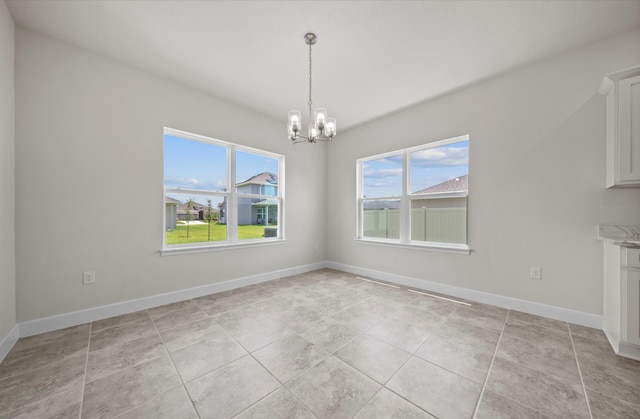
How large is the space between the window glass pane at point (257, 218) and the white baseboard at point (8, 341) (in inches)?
89.4

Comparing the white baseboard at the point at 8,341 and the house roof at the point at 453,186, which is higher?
the house roof at the point at 453,186

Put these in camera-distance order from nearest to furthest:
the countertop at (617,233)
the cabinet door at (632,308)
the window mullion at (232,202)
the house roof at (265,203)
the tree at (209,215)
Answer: the cabinet door at (632,308) < the countertop at (617,233) < the tree at (209,215) < the window mullion at (232,202) < the house roof at (265,203)

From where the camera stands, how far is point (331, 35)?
227 centimetres

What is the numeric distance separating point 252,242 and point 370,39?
10.2 ft

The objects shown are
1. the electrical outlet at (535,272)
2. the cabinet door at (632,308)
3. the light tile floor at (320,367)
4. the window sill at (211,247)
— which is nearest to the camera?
the light tile floor at (320,367)

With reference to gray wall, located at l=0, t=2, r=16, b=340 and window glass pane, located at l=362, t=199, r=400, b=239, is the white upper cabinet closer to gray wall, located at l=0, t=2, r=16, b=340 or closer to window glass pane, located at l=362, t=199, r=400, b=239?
window glass pane, located at l=362, t=199, r=400, b=239

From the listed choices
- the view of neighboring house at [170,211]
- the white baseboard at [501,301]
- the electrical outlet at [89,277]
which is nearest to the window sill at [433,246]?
the white baseboard at [501,301]

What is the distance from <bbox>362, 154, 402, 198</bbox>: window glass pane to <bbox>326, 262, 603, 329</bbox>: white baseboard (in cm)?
139

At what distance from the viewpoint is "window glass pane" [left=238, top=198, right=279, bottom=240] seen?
385 cm

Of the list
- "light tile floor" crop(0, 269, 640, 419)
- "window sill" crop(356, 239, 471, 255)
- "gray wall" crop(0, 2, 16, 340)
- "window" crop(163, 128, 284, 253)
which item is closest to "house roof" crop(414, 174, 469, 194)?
"window sill" crop(356, 239, 471, 255)

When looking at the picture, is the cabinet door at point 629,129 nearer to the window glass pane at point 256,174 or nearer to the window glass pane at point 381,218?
the window glass pane at point 381,218

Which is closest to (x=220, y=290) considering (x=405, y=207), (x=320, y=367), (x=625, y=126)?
(x=320, y=367)

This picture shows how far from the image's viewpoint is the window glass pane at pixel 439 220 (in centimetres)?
331

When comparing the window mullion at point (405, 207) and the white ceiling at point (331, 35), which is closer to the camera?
the white ceiling at point (331, 35)
